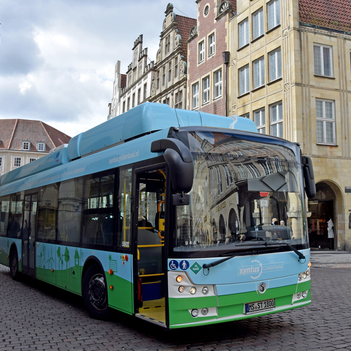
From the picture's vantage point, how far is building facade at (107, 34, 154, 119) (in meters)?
43.5

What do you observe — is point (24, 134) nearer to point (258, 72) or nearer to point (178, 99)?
point (178, 99)

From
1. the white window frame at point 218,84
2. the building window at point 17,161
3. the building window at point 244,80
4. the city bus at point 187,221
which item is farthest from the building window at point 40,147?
the city bus at point 187,221

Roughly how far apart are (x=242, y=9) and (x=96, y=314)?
78.4 ft

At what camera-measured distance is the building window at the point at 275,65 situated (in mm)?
23781

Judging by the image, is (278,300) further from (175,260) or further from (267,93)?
(267,93)

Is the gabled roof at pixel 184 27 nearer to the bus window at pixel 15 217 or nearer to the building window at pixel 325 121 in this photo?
the building window at pixel 325 121

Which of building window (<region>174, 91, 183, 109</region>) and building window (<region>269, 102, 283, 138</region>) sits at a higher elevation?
building window (<region>174, 91, 183, 109</region>)

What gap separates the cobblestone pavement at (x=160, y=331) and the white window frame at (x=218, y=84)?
21.2 m

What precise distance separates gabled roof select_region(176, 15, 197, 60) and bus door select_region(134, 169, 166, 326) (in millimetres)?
30870

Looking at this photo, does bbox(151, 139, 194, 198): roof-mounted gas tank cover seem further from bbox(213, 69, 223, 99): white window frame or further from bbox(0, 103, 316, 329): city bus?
bbox(213, 69, 223, 99): white window frame

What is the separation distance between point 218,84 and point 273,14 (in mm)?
6044

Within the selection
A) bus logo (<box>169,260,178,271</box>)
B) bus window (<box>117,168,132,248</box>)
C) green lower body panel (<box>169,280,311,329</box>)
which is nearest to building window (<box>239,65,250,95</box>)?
bus window (<box>117,168,132,248</box>)

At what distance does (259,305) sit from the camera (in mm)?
5824

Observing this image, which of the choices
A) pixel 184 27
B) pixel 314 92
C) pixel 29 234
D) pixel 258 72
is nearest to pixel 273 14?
pixel 258 72
